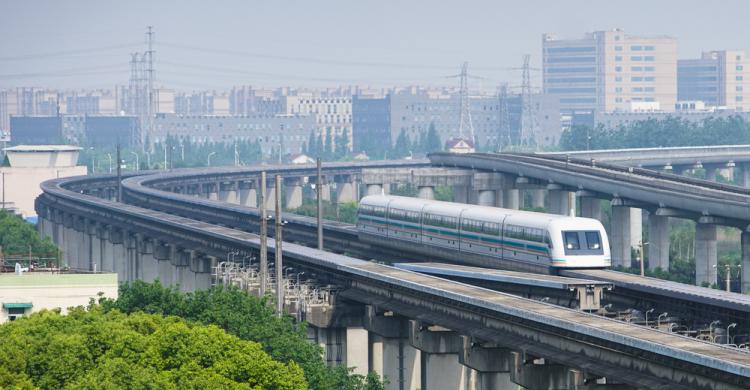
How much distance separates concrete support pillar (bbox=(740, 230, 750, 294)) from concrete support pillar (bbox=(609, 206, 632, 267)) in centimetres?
2494

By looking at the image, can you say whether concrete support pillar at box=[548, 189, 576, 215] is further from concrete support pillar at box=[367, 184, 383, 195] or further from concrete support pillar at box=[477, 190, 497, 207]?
concrete support pillar at box=[367, 184, 383, 195]

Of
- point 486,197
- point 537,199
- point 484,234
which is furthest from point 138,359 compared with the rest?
point 537,199

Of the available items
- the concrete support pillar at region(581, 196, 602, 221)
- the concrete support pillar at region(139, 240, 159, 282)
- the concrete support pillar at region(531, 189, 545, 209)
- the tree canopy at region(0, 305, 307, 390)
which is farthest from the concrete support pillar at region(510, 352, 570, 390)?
the concrete support pillar at region(531, 189, 545, 209)

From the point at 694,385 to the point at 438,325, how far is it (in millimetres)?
22151

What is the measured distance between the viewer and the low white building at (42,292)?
8269cm

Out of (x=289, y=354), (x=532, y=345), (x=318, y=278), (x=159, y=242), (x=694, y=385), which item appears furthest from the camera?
(x=159, y=242)

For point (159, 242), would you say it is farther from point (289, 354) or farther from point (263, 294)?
point (289, 354)

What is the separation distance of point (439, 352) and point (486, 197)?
325 feet

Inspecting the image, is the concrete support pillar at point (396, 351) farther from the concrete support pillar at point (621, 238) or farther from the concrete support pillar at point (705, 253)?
the concrete support pillar at point (621, 238)

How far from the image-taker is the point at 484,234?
305 feet

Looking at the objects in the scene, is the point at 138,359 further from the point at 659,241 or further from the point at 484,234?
the point at 659,241

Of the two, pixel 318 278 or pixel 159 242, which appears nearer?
pixel 318 278

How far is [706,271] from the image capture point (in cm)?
12688

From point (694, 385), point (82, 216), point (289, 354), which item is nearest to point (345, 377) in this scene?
point (289, 354)
